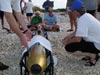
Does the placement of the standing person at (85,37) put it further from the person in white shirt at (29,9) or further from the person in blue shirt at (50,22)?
the person in white shirt at (29,9)

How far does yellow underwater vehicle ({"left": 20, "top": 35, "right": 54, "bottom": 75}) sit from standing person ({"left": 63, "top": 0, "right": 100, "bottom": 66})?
4.88 feet

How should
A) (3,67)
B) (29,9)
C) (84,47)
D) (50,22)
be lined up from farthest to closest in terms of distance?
(29,9)
(50,22)
(84,47)
(3,67)

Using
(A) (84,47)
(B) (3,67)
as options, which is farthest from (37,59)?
(A) (84,47)

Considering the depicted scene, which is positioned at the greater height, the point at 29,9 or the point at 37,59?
the point at 37,59

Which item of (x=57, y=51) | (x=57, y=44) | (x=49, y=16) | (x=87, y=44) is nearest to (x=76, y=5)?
(x=87, y=44)

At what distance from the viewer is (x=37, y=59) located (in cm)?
478

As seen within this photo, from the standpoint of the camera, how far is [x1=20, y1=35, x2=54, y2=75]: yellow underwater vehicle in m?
4.71

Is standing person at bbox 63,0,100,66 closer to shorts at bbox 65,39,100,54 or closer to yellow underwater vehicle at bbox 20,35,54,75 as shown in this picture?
shorts at bbox 65,39,100,54

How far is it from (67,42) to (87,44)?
19.3 inches

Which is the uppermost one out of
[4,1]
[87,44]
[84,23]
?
[4,1]

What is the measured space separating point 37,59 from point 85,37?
2.12 meters

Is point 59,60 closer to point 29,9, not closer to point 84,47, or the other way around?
point 84,47

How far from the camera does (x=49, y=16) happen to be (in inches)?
488

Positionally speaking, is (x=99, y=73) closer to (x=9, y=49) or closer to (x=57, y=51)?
(x=57, y=51)
